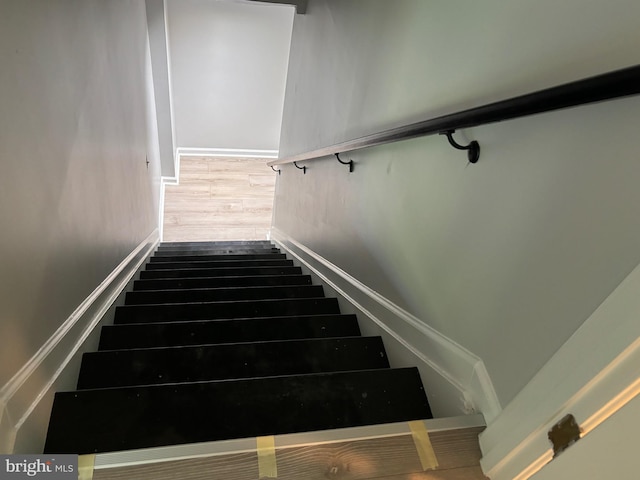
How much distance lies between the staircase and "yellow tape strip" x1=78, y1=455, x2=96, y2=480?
20 centimetres

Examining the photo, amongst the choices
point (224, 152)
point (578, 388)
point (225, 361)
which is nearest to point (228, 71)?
point (224, 152)

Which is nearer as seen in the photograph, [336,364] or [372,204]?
[336,364]

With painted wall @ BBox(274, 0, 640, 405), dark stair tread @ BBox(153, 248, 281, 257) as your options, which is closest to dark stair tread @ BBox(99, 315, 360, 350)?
painted wall @ BBox(274, 0, 640, 405)

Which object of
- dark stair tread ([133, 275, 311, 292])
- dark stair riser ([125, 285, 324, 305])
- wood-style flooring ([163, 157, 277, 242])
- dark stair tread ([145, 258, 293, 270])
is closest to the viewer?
dark stair riser ([125, 285, 324, 305])

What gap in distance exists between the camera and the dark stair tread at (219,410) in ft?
3.97

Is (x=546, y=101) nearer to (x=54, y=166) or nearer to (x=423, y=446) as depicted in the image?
(x=423, y=446)

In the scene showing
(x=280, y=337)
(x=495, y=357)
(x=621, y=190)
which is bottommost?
(x=280, y=337)

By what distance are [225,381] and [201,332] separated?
0.54 m

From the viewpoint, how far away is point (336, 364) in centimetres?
168

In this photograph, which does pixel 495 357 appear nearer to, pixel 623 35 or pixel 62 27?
pixel 623 35

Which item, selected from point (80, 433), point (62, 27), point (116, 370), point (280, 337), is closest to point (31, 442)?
point (80, 433)

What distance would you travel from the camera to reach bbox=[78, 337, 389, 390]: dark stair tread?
1529mm

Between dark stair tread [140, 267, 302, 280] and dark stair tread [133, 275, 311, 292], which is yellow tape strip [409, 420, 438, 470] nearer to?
dark stair tread [133, 275, 311, 292]

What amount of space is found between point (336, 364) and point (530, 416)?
0.83 metres
